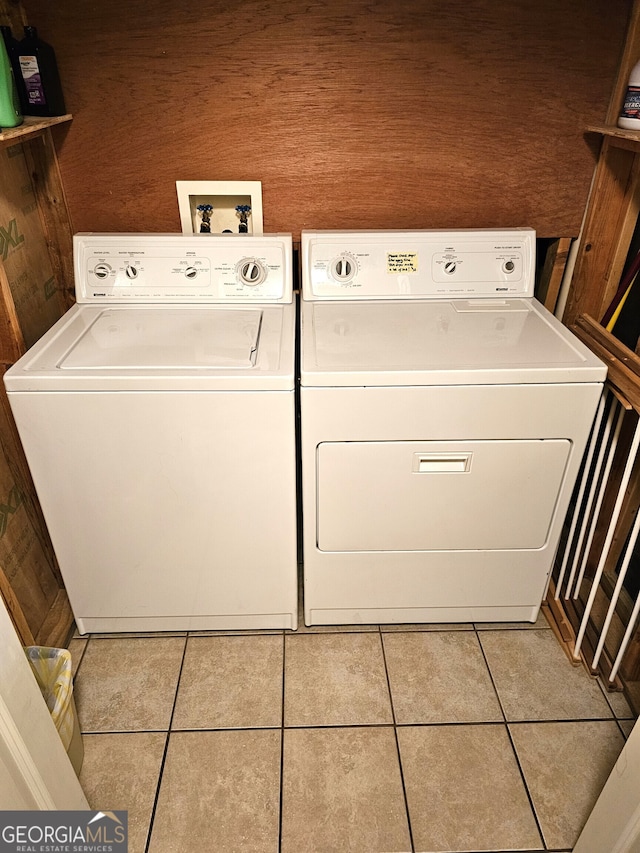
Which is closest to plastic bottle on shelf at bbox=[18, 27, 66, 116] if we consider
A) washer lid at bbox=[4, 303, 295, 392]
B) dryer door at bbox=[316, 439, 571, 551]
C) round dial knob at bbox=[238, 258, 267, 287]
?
washer lid at bbox=[4, 303, 295, 392]

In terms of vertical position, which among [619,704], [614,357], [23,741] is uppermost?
A: [614,357]

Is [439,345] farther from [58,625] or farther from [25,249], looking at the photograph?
[58,625]

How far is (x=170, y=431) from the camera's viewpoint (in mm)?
1467

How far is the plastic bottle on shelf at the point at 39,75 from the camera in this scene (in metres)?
1.59

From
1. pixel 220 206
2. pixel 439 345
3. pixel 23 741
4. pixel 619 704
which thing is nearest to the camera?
pixel 23 741

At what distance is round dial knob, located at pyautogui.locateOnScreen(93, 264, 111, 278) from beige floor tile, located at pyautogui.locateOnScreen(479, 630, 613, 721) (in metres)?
1.61

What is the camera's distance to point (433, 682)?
67.5 inches

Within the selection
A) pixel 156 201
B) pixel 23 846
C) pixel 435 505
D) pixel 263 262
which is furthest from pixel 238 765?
pixel 156 201

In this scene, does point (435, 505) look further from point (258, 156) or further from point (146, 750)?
point (258, 156)

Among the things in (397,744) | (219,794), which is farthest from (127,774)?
(397,744)

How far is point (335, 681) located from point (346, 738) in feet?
0.55

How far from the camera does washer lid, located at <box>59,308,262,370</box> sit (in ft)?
4.79

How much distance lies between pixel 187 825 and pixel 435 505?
988 mm

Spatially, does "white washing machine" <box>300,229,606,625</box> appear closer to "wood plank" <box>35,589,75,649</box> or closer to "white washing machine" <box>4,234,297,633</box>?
"white washing machine" <box>4,234,297,633</box>
